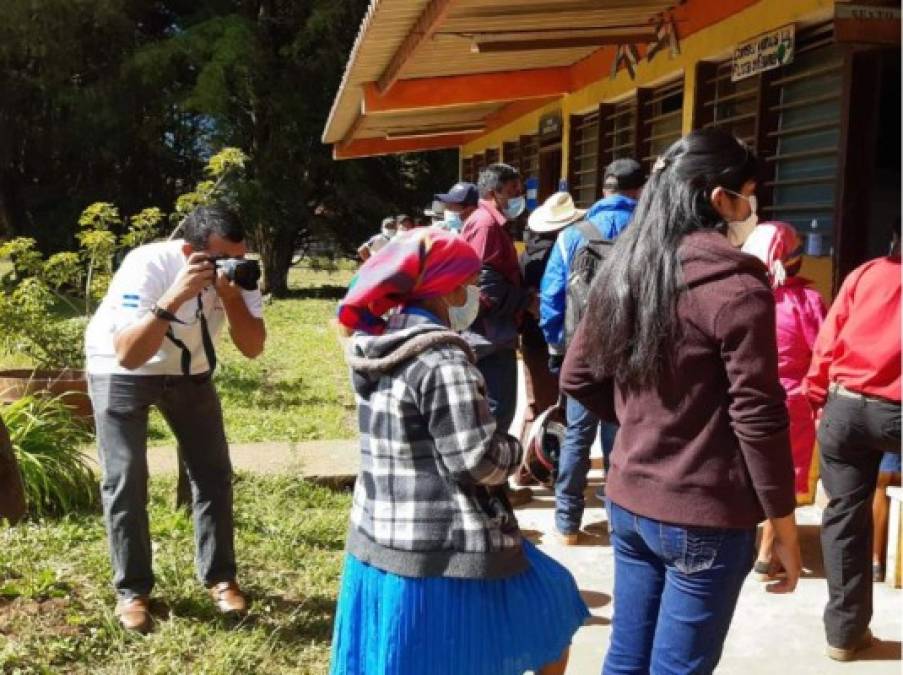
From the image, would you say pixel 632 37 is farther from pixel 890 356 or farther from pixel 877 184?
pixel 890 356

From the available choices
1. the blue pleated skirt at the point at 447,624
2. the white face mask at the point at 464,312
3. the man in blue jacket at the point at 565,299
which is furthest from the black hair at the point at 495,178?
the blue pleated skirt at the point at 447,624

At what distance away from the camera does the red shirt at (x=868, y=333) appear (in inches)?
123

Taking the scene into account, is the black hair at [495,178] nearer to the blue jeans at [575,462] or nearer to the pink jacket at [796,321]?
the blue jeans at [575,462]

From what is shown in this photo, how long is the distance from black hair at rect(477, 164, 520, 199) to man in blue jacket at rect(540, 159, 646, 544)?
1.67 ft

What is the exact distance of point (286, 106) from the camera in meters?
19.5

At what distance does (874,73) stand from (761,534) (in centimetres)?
269

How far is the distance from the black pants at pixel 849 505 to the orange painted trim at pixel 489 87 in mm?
7826

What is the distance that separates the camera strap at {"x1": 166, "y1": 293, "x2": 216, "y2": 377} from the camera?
367cm

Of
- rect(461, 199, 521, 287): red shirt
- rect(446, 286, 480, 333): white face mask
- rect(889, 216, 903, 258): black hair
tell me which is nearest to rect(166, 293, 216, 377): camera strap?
rect(446, 286, 480, 333): white face mask

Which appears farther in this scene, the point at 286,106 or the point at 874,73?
the point at 286,106

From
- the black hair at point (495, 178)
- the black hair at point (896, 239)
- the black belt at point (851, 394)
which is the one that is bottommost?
the black belt at point (851, 394)

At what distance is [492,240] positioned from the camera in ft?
16.1

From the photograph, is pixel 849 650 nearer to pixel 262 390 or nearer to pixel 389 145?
pixel 262 390

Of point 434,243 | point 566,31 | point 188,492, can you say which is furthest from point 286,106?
point 434,243
